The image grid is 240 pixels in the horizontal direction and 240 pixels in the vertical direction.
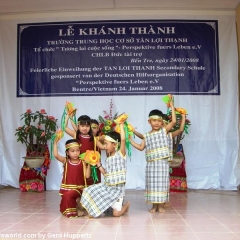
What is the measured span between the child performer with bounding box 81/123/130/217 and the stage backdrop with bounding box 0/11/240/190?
2.23m

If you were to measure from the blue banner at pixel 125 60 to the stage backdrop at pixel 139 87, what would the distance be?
0.02 metres

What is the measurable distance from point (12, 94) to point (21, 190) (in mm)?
1634

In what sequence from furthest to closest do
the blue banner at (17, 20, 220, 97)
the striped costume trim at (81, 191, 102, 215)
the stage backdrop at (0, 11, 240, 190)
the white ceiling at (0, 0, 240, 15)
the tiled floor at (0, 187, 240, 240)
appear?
the blue banner at (17, 20, 220, 97) → the stage backdrop at (0, 11, 240, 190) → the white ceiling at (0, 0, 240, 15) → the striped costume trim at (81, 191, 102, 215) → the tiled floor at (0, 187, 240, 240)

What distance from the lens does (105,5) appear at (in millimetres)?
6000

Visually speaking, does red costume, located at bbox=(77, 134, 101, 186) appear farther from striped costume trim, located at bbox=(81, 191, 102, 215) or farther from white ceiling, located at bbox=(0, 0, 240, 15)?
white ceiling, located at bbox=(0, 0, 240, 15)

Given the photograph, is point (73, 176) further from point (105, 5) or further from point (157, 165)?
point (105, 5)

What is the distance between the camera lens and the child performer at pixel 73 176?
12.2 feet

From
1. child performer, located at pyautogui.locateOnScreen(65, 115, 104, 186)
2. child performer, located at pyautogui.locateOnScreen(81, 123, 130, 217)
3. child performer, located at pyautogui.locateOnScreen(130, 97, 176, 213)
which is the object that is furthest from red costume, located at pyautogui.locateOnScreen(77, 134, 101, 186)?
child performer, located at pyautogui.locateOnScreen(130, 97, 176, 213)

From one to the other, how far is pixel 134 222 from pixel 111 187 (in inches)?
18.8

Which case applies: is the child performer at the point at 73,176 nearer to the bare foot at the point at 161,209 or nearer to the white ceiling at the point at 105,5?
the bare foot at the point at 161,209

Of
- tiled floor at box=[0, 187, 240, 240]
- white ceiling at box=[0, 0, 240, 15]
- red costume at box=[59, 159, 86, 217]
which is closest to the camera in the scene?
tiled floor at box=[0, 187, 240, 240]

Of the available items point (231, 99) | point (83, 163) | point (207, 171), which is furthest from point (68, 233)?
point (231, 99)

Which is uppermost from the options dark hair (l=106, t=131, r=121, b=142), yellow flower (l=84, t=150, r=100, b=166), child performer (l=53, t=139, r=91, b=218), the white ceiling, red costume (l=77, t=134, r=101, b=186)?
the white ceiling

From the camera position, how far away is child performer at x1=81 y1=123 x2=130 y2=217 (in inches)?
141
